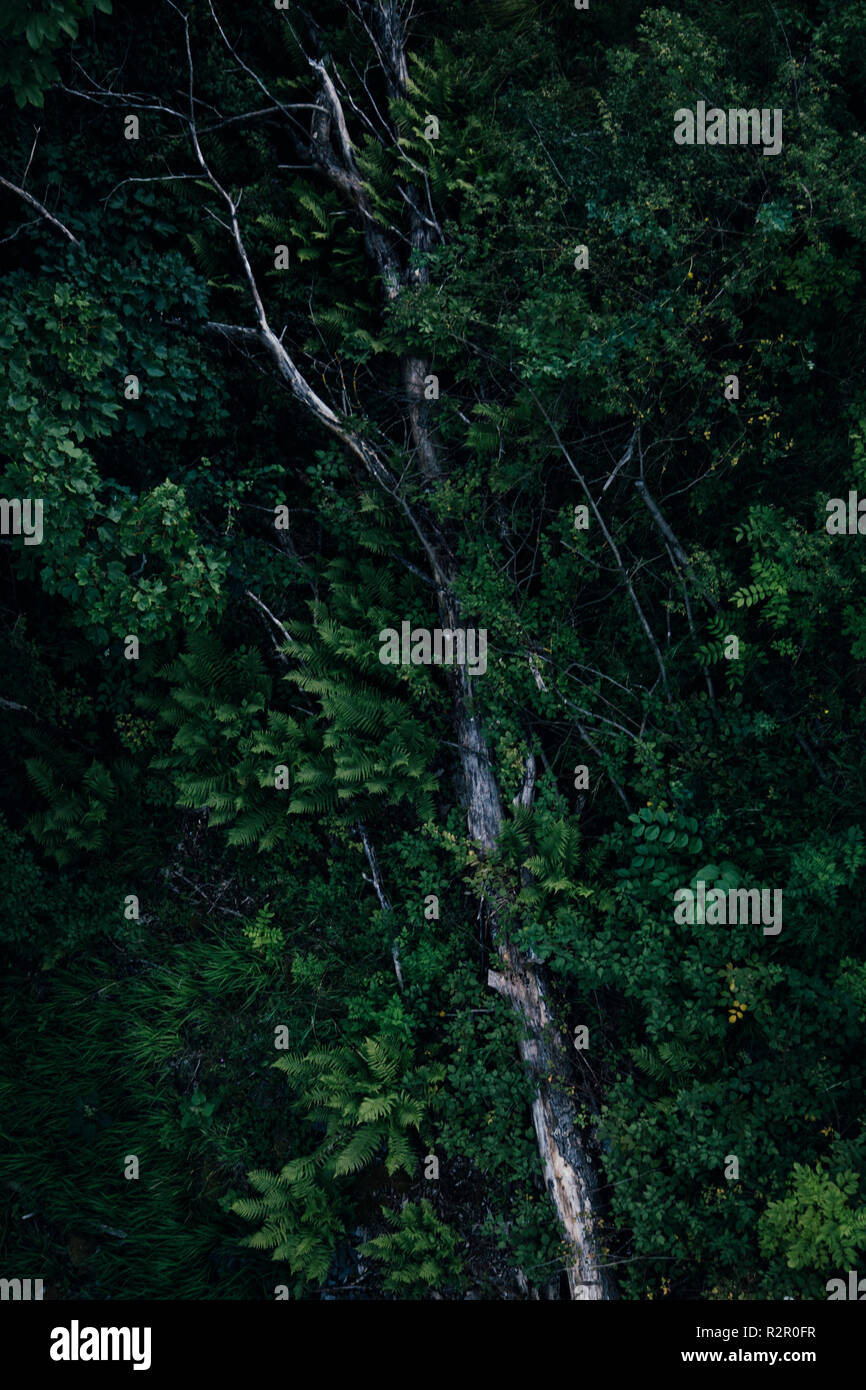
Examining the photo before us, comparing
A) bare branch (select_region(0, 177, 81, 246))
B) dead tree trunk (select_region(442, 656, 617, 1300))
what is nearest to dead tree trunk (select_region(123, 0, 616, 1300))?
dead tree trunk (select_region(442, 656, 617, 1300))

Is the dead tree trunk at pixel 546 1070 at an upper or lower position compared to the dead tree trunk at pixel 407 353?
lower

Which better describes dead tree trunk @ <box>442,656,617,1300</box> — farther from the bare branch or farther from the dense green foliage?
the bare branch

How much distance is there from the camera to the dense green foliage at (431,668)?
803 centimetres

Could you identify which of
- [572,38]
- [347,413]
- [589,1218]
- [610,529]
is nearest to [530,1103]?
[589,1218]

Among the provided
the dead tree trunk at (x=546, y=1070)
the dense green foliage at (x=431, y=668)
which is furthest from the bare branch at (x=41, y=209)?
the dead tree trunk at (x=546, y=1070)

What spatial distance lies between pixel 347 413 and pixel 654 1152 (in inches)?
332

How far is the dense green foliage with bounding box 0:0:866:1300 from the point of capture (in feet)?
26.3

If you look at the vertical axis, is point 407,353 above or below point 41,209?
below

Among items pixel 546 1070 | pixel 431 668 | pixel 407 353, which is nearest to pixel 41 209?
pixel 407 353

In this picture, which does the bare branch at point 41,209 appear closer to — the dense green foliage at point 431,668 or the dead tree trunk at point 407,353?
the dense green foliage at point 431,668

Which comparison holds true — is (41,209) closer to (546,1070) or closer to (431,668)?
(431,668)

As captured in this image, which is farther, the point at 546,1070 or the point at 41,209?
the point at 41,209

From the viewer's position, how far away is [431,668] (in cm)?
1016

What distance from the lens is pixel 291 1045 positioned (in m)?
9.62
